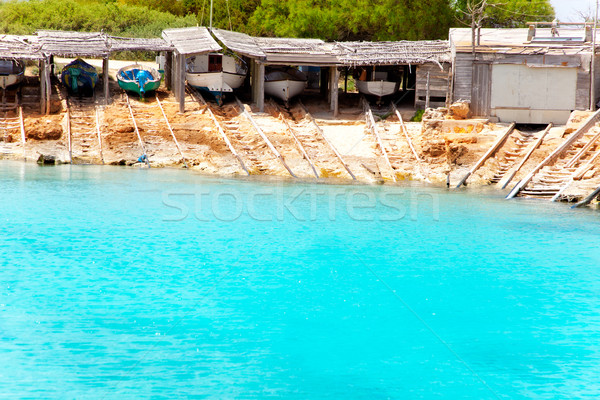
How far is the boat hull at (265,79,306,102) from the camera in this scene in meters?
33.2

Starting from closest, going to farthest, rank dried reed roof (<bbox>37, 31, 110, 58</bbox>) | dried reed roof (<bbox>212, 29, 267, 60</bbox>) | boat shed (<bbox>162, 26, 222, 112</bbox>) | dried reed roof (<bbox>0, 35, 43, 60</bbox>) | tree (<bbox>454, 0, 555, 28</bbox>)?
dried reed roof (<bbox>0, 35, 43, 60</bbox>), dried reed roof (<bbox>37, 31, 110, 58</bbox>), boat shed (<bbox>162, 26, 222, 112</bbox>), dried reed roof (<bbox>212, 29, 267, 60</bbox>), tree (<bbox>454, 0, 555, 28</bbox>)

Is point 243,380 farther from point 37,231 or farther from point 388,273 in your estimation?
point 37,231

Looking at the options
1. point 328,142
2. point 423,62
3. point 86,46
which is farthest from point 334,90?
point 86,46

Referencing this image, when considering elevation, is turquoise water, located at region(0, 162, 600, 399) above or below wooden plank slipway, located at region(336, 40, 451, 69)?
below

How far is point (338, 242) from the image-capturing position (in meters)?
16.8

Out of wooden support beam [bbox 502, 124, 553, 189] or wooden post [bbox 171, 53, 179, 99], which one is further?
wooden post [bbox 171, 53, 179, 99]

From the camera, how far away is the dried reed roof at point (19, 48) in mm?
29125

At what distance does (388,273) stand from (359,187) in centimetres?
990

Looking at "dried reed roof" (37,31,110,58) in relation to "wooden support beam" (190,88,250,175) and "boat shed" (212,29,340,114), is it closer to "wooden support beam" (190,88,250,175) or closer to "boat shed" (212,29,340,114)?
"wooden support beam" (190,88,250,175)

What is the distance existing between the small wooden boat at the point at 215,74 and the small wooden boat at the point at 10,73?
755 cm

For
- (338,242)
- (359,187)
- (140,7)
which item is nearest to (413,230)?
(338,242)

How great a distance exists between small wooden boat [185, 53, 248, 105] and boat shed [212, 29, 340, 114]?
36.8 inches

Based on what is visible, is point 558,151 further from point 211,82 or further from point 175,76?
point 175,76

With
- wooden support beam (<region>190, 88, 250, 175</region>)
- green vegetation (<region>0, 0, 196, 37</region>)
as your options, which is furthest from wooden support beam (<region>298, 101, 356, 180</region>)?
green vegetation (<region>0, 0, 196, 37</region>)
